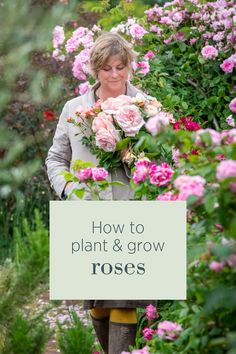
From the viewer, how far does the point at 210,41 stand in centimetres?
621

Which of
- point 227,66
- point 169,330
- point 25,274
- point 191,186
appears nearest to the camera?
point 191,186

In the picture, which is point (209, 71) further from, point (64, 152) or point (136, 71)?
point (64, 152)

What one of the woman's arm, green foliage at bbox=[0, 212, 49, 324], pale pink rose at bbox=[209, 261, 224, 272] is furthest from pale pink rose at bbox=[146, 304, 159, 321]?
pale pink rose at bbox=[209, 261, 224, 272]

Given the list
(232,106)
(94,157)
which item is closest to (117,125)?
(94,157)

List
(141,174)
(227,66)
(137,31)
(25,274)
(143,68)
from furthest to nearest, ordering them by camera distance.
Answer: (137,31)
(227,66)
(143,68)
(141,174)
(25,274)

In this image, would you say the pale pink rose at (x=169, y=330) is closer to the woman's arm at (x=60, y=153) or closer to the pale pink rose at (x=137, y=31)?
the woman's arm at (x=60, y=153)

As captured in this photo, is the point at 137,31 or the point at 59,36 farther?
the point at 59,36

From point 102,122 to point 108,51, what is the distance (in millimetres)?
350

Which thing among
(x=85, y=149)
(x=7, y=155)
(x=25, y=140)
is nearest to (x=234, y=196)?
(x=85, y=149)

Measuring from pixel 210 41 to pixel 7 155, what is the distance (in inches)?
109

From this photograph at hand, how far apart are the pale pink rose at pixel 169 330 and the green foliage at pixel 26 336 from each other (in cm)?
32

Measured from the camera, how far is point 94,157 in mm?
4355

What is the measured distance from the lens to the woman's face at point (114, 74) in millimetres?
4332

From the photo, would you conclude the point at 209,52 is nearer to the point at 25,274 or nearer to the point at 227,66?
the point at 227,66
